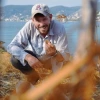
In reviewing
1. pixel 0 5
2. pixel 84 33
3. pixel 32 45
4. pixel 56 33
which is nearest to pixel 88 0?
pixel 84 33

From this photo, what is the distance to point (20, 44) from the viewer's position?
2.70m

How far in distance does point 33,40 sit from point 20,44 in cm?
13

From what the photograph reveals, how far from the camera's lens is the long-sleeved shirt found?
2.55 metres

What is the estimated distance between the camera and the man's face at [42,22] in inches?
93.0

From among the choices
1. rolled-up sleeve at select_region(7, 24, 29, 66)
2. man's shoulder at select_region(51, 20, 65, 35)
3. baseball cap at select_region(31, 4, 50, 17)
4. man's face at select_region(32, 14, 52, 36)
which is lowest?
rolled-up sleeve at select_region(7, 24, 29, 66)

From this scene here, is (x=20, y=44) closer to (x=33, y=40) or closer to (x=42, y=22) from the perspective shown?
(x=33, y=40)

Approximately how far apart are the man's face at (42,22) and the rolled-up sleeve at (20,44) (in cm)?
24

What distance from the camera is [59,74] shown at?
0.37 meters

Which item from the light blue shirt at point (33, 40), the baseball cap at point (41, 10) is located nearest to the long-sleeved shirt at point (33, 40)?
the light blue shirt at point (33, 40)

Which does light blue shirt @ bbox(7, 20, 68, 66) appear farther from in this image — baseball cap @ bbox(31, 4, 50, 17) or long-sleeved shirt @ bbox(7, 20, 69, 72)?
baseball cap @ bbox(31, 4, 50, 17)

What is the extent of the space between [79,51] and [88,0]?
2.6 inches

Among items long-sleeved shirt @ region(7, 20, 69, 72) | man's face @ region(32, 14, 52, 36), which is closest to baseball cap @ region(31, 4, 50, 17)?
man's face @ region(32, 14, 52, 36)

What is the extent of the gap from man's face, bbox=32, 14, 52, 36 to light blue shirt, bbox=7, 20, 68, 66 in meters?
0.08

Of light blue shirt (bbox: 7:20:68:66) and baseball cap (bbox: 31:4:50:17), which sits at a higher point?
baseball cap (bbox: 31:4:50:17)
